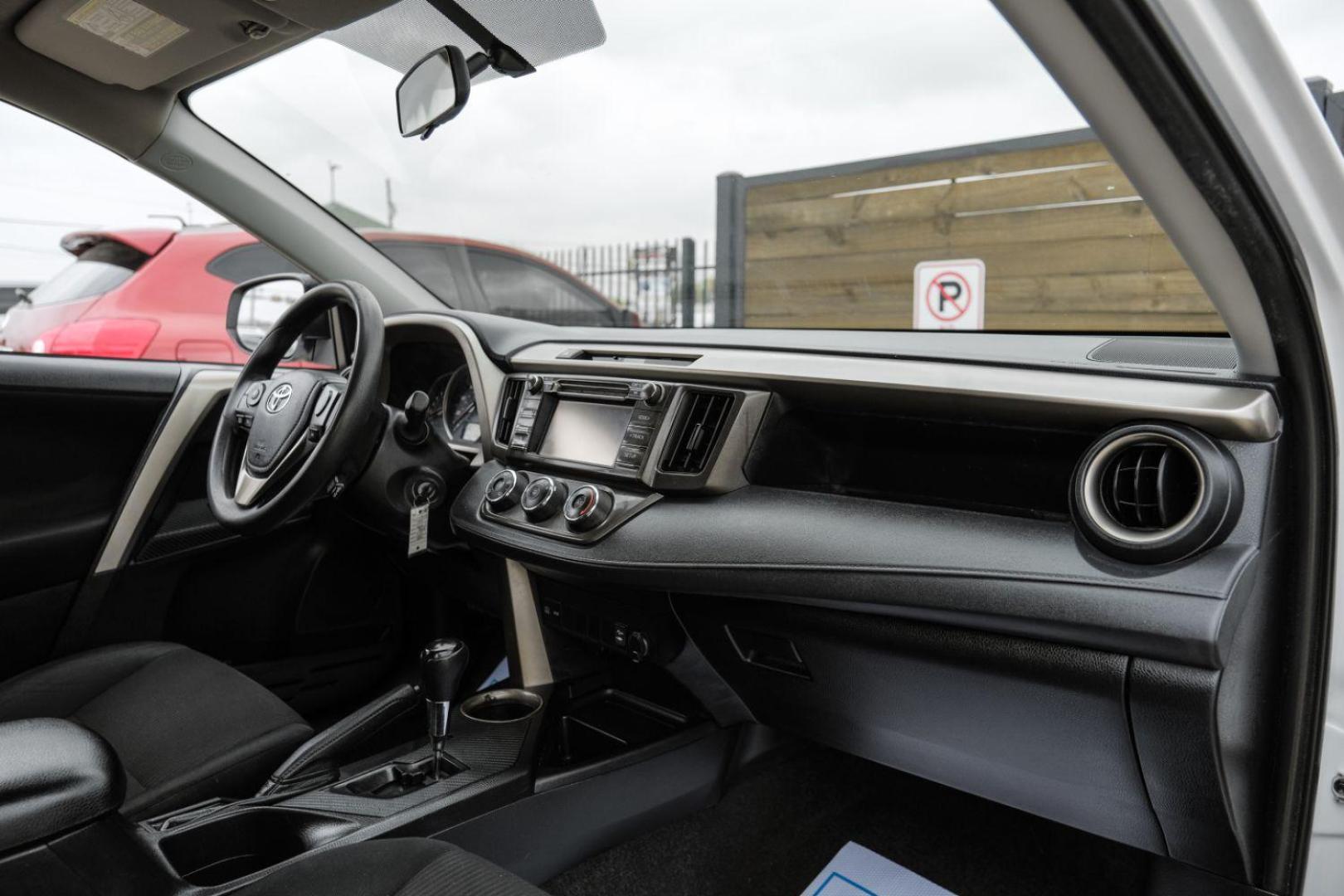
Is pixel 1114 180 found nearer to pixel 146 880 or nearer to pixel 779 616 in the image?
pixel 779 616

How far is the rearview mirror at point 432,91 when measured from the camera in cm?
156

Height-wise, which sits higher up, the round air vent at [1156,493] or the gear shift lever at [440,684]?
the round air vent at [1156,493]

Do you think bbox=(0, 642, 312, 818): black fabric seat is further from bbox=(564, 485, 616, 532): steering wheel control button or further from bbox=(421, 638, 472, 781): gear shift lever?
bbox=(564, 485, 616, 532): steering wheel control button

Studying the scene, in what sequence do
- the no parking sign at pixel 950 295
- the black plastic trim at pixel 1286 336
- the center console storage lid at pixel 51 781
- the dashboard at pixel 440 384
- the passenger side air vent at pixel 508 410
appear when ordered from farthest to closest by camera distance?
1. the dashboard at pixel 440 384
2. the passenger side air vent at pixel 508 410
3. the no parking sign at pixel 950 295
4. the center console storage lid at pixel 51 781
5. the black plastic trim at pixel 1286 336

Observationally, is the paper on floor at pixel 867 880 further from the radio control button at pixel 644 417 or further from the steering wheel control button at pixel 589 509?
the radio control button at pixel 644 417

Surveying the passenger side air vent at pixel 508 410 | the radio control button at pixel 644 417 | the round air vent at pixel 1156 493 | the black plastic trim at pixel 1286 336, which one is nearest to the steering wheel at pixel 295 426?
the passenger side air vent at pixel 508 410

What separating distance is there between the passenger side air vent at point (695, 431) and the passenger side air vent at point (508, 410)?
454mm

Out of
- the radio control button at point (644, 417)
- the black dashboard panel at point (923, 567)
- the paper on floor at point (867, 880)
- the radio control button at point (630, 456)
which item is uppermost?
the radio control button at point (644, 417)

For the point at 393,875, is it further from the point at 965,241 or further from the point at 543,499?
the point at 965,241

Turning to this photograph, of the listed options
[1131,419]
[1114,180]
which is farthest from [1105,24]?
[1114,180]

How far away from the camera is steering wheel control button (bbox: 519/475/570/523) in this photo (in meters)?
1.52

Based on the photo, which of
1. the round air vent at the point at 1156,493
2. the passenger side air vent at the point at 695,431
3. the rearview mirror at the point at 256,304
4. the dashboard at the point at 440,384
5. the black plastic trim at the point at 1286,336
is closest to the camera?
the black plastic trim at the point at 1286,336

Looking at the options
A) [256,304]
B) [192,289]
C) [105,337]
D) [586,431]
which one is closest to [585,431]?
[586,431]

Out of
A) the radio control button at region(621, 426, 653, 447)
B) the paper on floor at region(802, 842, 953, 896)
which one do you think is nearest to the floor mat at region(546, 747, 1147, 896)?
the paper on floor at region(802, 842, 953, 896)
